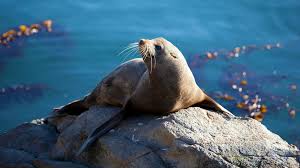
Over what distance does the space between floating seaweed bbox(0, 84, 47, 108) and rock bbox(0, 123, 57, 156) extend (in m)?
3.46

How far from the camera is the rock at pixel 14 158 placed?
584 centimetres

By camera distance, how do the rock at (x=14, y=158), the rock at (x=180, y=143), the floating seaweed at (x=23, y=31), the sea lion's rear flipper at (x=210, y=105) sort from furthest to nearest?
the floating seaweed at (x=23, y=31)
the sea lion's rear flipper at (x=210, y=105)
the rock at (x=14, y=158)
the rock at (x=180, y=143)

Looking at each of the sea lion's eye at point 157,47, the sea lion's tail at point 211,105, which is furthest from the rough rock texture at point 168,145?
the sea lion's eye at point 157,47

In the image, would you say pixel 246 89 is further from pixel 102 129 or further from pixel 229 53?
pixel 102 129

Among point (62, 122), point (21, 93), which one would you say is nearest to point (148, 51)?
point (62, 122)

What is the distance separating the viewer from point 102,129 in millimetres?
5695

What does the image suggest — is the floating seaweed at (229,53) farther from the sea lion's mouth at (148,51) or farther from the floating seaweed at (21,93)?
the sea lion's mouth at (148,51)

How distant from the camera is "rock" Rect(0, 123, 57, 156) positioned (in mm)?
6238

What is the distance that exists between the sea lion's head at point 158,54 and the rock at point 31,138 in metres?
1.43

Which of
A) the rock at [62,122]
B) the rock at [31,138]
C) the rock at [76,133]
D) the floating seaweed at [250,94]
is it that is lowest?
the floating seaweed at [250,94]

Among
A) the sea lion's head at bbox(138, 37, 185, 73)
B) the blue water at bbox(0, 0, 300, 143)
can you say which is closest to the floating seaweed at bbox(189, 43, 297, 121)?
the blue water at bbox(0, 0, 300, 143)

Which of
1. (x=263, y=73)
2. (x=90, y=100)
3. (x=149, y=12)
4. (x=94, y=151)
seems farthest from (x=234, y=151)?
(x=149, y=12)

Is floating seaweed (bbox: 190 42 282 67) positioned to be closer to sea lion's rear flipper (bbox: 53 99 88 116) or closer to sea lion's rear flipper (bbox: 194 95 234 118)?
sea lion's rear flipper (bbox: 53 99 88 116)

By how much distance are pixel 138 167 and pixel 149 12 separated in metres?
7.98
